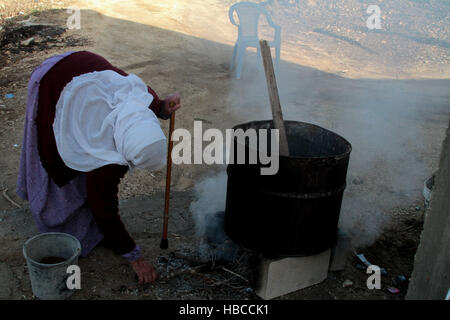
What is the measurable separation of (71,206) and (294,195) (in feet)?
5.40

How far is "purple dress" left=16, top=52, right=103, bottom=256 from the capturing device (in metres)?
3.04

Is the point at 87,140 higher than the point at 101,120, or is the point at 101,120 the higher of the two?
the point at 101,120

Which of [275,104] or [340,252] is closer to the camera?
[275,104]

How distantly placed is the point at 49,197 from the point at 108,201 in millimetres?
672

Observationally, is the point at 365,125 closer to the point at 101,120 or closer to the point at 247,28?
the point at 247,28

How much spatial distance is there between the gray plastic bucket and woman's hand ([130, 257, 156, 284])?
1.37 feet

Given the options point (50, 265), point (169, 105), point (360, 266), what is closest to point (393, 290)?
point (360, 266)

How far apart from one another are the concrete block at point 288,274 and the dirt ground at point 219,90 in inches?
3.1

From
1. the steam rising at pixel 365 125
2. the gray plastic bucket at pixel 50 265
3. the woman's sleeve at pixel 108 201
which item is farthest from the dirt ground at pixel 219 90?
the woman's sleeve at pixel 108 201

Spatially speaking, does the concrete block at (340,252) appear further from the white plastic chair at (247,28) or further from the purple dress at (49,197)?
the white plastic chair at (247,28)

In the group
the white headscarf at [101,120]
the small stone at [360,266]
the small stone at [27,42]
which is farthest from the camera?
the small stone at [27,42]

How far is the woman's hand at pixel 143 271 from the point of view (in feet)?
10.0

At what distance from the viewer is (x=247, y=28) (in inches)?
362
